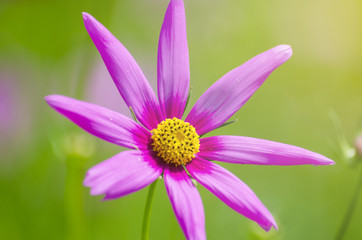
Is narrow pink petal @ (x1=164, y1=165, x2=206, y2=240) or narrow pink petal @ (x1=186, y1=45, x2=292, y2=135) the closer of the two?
narrow pink petal @ (x1=164, y1=165, x2=206, y2=240)

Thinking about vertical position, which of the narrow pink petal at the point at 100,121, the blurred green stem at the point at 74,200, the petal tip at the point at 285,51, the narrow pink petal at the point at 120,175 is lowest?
the blurred green stem at the point at 74,200

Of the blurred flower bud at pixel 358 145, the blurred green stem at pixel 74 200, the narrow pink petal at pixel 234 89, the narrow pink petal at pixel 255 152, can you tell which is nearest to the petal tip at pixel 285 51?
the narrow pink petal at pixel 234 89

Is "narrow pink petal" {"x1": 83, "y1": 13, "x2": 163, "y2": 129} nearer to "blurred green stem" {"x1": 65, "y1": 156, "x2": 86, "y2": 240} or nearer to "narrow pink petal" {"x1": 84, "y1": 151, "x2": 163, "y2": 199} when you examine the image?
"narrow pink petal" {"x1": 84, "y1": 151, "x2": 163, "y2": 199}

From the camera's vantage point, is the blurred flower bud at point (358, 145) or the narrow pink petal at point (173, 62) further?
the blurred flower bud at point (358, 145)

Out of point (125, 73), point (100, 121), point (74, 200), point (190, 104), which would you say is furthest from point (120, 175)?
point (190, 104)

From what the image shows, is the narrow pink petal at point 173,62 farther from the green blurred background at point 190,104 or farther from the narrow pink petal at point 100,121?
the green blurred background at point 190,104

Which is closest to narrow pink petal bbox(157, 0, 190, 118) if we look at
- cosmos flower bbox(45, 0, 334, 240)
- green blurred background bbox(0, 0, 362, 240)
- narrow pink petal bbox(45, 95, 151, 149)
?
cosmos flower bbox(45, 0, 334, 240)

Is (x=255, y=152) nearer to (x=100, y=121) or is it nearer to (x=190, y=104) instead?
(x=100, y=121)
